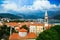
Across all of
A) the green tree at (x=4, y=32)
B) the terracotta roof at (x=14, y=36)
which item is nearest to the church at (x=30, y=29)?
the terracotta roof at (x=14, y=36)

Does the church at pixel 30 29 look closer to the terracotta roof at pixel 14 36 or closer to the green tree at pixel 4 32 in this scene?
the terracotta roof at pixel 14 36

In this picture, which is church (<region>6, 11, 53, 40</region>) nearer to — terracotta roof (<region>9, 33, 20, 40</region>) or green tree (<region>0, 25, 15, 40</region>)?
terracotta roof (<region>9, 33, 20, 40</region>)

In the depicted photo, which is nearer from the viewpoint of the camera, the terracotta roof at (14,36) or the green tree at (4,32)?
the green tree at (4,32)

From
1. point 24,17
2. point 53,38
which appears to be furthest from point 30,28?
point 53,38

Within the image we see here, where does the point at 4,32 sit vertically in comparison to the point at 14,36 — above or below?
above

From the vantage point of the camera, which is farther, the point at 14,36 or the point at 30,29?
the point at 30,29

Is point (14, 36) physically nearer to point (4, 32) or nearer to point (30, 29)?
point (4, 32)

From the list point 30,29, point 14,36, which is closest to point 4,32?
point 14,36

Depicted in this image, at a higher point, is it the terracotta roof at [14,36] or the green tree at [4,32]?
the green tree at [4,32]

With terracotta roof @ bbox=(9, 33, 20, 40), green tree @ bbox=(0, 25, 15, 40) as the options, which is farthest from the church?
green tree @ bbox=(0, 25, 15, 40)

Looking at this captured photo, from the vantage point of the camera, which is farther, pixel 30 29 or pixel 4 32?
pixel 30 29

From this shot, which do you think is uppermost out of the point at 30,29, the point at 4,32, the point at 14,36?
the point at 4,32
